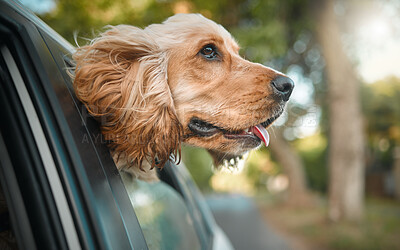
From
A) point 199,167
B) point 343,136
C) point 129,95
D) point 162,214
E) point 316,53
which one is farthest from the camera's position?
point 199,167

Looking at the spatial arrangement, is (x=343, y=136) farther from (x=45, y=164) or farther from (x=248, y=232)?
(x=45, y=164)

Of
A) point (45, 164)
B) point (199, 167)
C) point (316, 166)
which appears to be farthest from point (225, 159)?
point (199, 167)

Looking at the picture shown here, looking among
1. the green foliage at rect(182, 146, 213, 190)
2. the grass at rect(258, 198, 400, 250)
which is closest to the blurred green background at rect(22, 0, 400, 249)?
the grass at rect(258, 198, 400, 250)

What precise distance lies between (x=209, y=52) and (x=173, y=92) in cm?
43

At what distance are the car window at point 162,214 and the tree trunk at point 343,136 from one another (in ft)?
23.4

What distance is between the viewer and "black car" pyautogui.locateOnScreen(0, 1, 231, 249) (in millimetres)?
905

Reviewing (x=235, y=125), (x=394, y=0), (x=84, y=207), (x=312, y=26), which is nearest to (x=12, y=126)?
(x=84, y=207)

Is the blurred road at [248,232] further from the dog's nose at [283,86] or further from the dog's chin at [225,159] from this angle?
the dog's nose at [283,86]

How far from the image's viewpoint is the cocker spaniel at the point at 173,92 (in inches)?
57.2

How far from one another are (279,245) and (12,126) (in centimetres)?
769

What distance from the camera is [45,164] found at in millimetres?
944

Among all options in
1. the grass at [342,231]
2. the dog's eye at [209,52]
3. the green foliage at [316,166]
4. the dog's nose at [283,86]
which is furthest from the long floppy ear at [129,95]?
the green foliage at [316,166]

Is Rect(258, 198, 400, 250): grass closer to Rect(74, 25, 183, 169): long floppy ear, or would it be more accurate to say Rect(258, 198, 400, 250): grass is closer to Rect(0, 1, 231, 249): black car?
Rect(74, 25, 183, 169): long floppy ear

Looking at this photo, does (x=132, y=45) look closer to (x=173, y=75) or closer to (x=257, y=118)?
(x=173, y=75)
